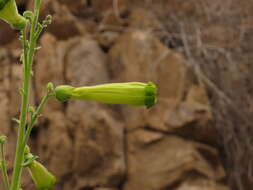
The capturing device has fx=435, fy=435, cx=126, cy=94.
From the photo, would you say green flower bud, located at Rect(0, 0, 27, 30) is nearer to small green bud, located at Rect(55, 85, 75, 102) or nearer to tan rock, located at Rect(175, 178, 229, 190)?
small green bud, located at Rect(55, 85, 75, 102)

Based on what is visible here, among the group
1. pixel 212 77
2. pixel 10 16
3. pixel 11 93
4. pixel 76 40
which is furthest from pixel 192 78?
pixel 10 16

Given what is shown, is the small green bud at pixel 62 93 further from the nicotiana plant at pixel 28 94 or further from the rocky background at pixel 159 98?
the rocky background at pixel 159 98

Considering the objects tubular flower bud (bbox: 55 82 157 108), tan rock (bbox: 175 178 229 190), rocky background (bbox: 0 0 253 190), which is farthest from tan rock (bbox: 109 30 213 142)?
tubular flower bud (bbox: 55 82 157 108)

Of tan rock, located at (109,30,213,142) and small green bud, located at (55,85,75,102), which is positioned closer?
small green bud, located at (55,85,75,102)

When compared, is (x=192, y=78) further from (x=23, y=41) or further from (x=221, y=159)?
(x=23, y=41)

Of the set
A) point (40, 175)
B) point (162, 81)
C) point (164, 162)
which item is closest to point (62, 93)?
point (40, 175)

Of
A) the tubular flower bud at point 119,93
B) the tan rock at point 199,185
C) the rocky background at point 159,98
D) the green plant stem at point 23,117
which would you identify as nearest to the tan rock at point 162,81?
the rocky background at point 159,98
